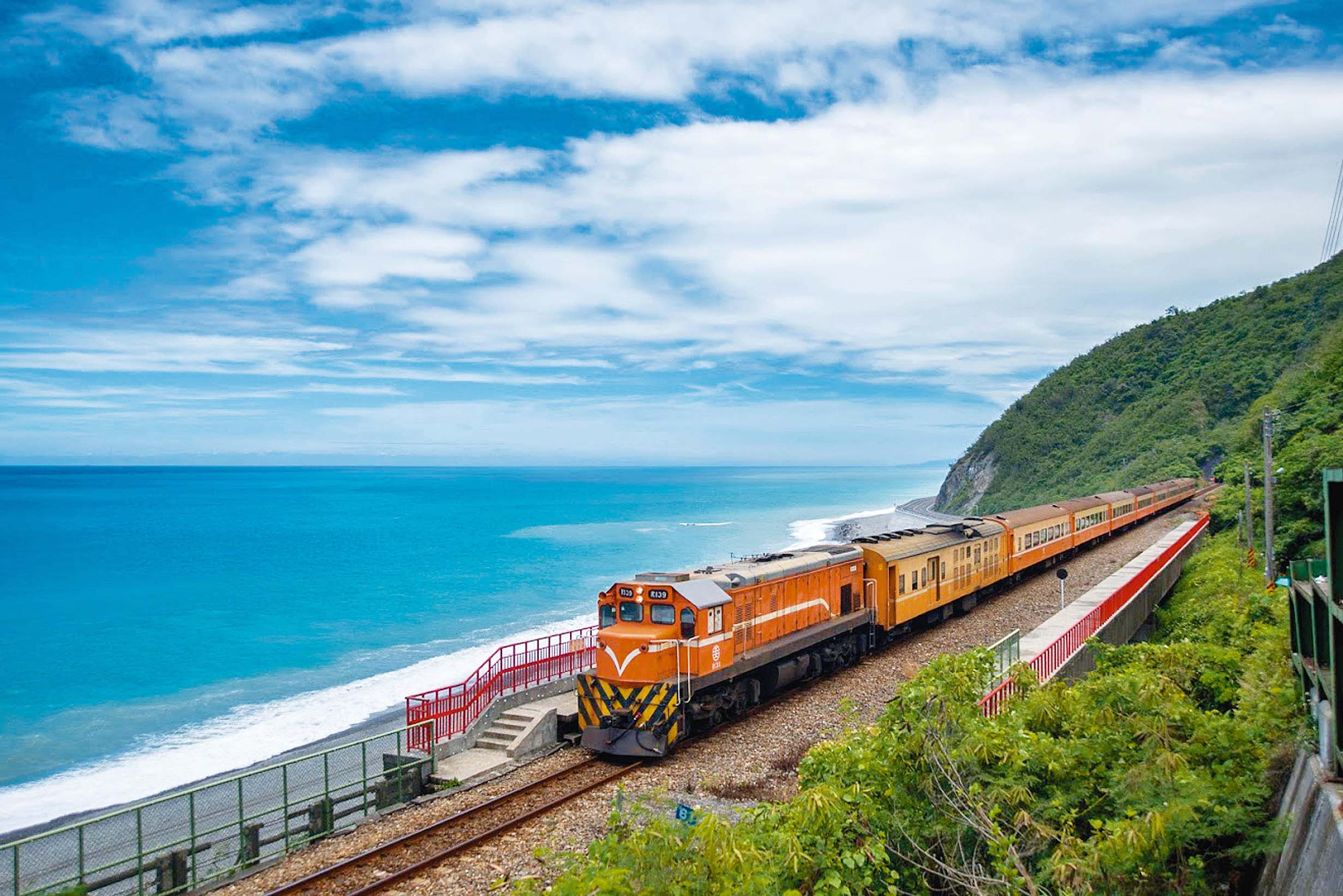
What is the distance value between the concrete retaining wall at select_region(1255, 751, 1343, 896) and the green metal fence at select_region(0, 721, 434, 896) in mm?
11292

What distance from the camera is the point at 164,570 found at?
8088 cm

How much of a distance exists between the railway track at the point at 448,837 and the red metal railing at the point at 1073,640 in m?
6.61

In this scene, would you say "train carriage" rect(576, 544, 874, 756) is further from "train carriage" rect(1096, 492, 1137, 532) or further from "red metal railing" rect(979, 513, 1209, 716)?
"train carriage" rect(1096, 492, 1137, 532)

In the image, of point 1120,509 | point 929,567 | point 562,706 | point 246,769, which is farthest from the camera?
point 1120,509

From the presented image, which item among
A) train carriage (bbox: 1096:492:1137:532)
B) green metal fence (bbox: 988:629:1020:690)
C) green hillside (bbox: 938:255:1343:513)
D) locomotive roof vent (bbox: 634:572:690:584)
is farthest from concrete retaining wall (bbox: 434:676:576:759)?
green hillside (bbox: 938:255:1343:513)

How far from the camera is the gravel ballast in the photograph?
11.4 m

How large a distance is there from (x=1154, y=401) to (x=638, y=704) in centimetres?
10326

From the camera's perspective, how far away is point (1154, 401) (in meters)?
99.6

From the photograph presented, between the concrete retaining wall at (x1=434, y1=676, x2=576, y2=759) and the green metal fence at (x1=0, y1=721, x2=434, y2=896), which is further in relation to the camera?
the concrete retaining wall at (x1=434, y1=676, x2=576, y2=759)

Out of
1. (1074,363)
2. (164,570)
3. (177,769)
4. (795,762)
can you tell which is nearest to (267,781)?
(177,769)

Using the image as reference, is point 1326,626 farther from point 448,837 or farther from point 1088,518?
point 1088,518

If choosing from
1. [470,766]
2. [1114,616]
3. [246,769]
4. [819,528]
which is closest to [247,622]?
[246,769]

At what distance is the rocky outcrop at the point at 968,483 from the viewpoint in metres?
110

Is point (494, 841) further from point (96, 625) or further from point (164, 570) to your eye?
point (164, 570)
